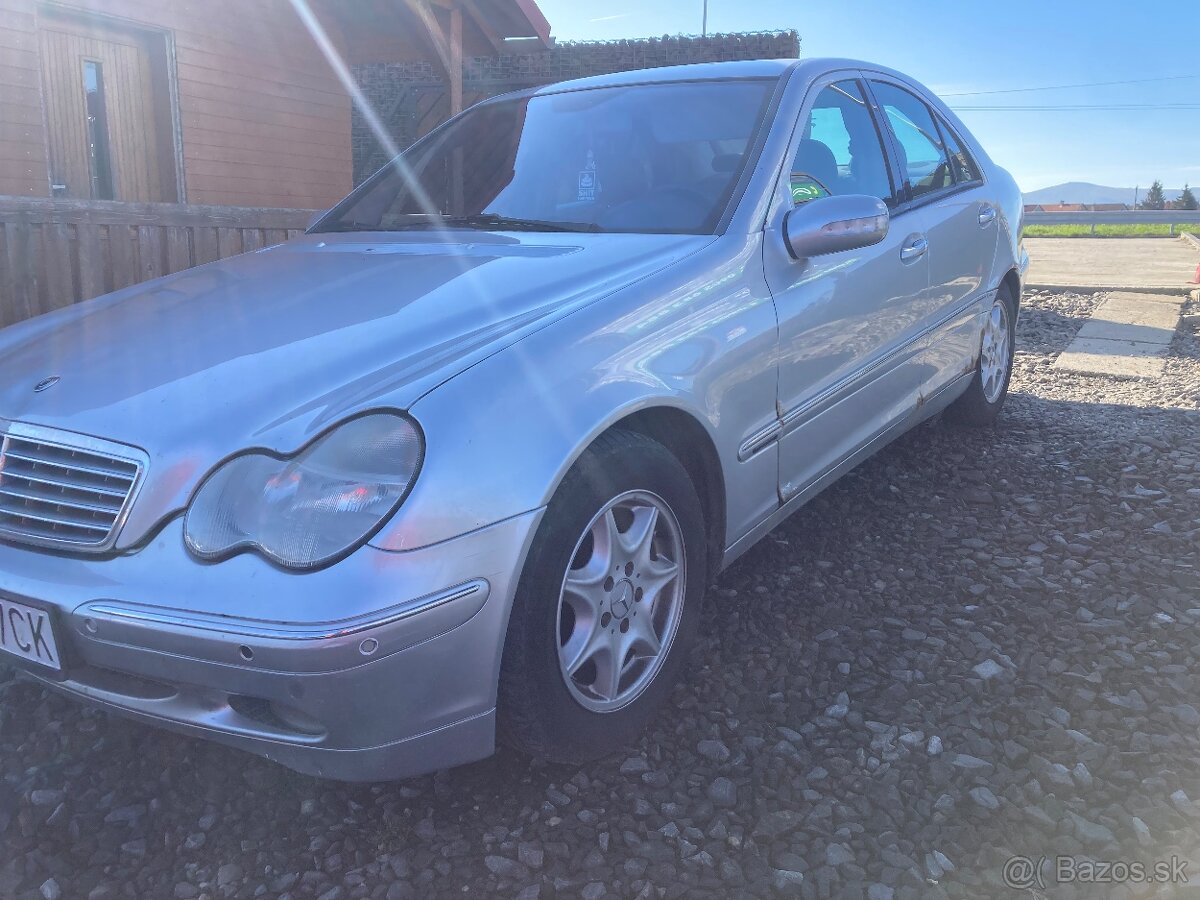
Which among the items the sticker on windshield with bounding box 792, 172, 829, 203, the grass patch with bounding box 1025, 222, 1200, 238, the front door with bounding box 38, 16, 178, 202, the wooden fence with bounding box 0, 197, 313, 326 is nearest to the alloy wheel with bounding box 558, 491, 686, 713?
the sticker on windshield with bounding box 792, 172, 829, 203

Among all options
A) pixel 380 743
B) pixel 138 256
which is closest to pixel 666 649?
pixel 380 743

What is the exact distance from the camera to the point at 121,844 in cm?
202

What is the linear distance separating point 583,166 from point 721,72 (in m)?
0.60

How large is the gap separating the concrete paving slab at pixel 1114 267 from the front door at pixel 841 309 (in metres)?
7.83

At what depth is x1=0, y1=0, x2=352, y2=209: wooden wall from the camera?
7.43m

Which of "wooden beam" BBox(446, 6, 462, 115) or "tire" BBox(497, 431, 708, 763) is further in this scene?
"wooden beam" BBox(446, 6, 462, 115)

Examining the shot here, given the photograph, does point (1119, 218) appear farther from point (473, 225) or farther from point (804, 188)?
point (473, 225)

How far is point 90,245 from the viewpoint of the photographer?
5094mm

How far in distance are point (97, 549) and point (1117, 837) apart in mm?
2102

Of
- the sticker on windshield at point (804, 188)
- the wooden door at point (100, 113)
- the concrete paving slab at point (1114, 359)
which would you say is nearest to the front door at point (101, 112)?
the wooden door at point (100, 113)

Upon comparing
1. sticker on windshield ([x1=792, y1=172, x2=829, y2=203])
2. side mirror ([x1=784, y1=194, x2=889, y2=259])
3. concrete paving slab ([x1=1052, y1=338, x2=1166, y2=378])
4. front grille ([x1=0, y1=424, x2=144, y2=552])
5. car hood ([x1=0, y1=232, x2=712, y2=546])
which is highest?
sticker on windshield ([x1=792, y1=172, x2=829, y2=203])

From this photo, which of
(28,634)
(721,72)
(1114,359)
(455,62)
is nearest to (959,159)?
(721,72)

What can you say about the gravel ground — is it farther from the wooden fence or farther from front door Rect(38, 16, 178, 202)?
front door Rect(38, 16, 178, 202)

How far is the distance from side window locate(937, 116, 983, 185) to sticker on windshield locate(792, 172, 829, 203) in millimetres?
1365
